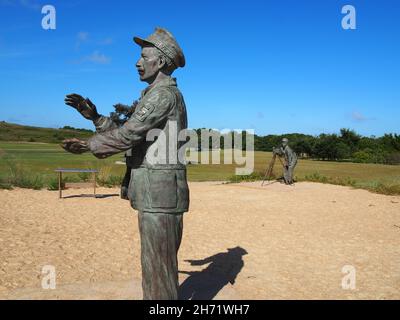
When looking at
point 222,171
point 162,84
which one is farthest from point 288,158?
point 222,171

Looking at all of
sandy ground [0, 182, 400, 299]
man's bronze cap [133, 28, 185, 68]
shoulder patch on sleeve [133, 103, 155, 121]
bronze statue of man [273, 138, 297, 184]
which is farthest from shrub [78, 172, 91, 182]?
shoulder patch on sleeve [133, 103, 155, 121]

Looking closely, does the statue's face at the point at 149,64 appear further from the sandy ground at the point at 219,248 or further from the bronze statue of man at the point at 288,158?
the bronze statue of man at the point at 288,158

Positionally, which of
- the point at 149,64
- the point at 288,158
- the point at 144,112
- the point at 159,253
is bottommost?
the point at 159,253

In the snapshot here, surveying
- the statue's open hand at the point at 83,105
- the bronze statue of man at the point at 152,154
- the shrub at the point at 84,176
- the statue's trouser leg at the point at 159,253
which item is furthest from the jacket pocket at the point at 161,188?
the shrub at the point at 84,176

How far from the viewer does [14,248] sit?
7254 millimetres

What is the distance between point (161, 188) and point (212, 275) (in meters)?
3.02

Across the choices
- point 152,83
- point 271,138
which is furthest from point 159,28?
point 271,138

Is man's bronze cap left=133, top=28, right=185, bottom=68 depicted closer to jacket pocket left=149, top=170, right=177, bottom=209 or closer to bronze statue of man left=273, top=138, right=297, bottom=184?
jacket pocket left=149, top=170, right=177, bottom=209

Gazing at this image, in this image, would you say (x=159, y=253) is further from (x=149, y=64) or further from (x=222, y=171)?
(x=222, y=171)

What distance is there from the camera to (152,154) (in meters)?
3.42

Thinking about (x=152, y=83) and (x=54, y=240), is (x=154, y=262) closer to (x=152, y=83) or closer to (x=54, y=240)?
(x=152, y=83)

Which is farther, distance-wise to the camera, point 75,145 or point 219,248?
point 219,248

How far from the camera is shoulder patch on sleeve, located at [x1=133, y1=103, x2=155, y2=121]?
3291 mm

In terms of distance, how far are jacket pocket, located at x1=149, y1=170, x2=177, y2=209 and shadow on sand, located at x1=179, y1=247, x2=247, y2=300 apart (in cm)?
196
